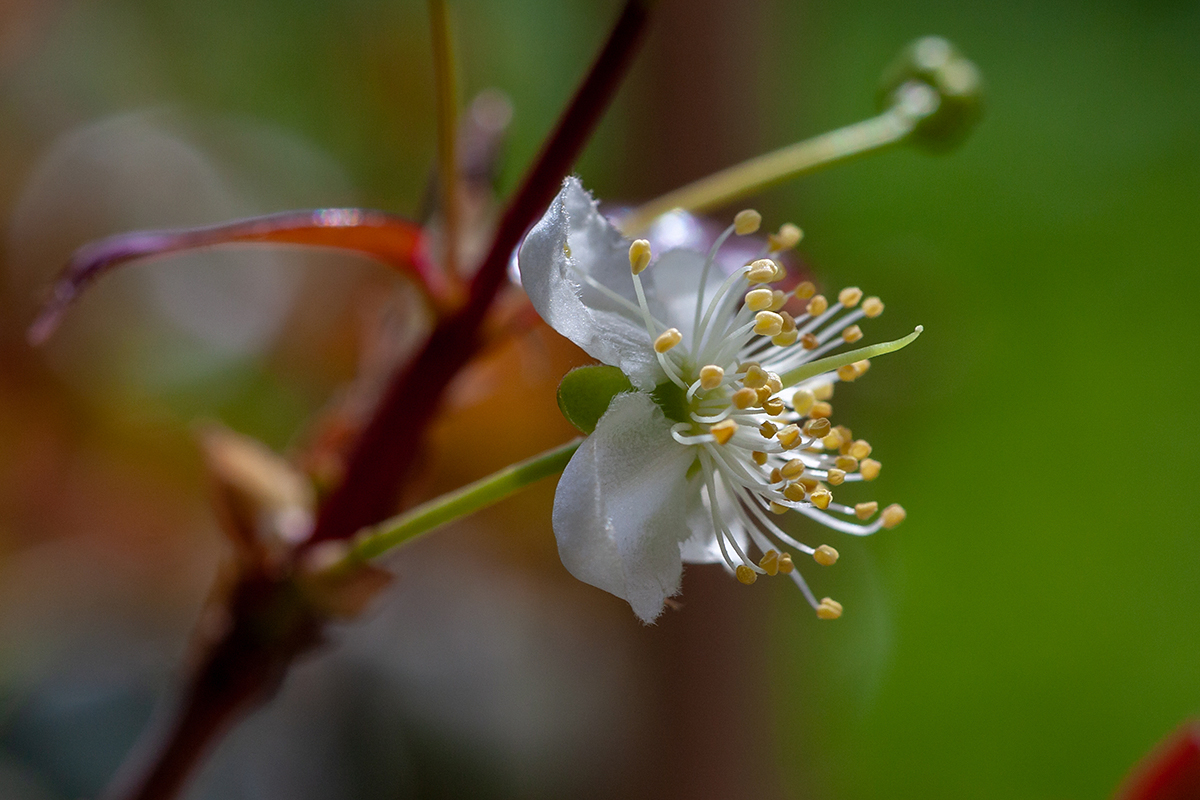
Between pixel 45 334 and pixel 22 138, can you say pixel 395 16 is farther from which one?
pixel 45 334

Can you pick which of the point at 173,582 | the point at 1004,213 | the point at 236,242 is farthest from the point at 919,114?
the point at 1004,213

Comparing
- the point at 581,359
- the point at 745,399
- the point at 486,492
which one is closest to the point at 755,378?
the point at 745,399

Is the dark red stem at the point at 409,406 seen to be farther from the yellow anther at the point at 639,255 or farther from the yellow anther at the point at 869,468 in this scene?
the yellow anther at the point at 869,468

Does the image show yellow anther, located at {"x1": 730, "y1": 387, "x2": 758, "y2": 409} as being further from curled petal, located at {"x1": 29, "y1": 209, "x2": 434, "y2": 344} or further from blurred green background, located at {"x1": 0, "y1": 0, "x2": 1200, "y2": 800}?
blurred green background, located at {"x1": 0, "y1": 0, "x2": 1200, "y2": 800}

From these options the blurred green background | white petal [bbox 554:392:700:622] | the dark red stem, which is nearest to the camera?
white petal [bbox 554:392:700:622]

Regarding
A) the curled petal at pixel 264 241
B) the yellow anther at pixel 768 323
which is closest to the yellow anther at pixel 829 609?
the yellow anther at pixel 768 323

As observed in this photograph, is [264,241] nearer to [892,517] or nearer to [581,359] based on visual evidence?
[892,517]

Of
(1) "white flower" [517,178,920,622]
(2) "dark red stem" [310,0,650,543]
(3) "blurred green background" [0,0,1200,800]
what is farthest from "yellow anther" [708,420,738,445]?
(3) "blurred green background" [0,0,1200,800]
